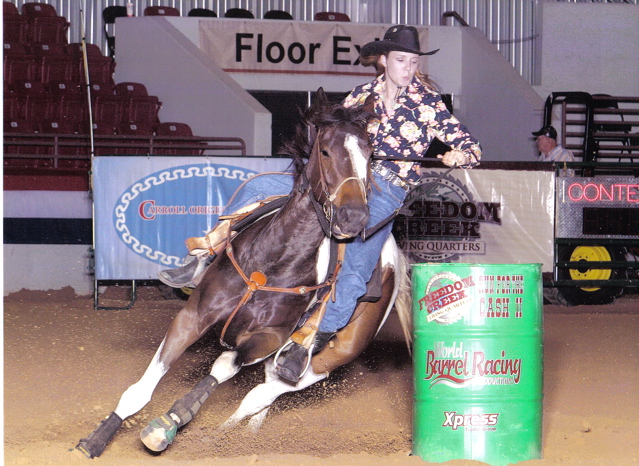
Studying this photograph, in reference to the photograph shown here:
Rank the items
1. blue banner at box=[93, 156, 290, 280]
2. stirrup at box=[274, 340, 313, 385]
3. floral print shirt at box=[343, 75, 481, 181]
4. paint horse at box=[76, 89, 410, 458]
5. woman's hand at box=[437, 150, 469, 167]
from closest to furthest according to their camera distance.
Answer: paint horse at box=[76, 89, 410, 458] → stirrup at box=[274, 340, 313, 385] → woman's hand at box=[437, 150, 469, 167] → floral print shirt at box=[343, 75, 481, 181] → blue banner at box=[93, 156, 290, 280]

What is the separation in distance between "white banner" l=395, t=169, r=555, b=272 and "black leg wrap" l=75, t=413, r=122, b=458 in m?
4.91

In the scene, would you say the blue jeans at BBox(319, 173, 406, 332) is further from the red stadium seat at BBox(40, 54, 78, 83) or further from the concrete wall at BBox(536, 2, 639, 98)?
the concrete wall at BBox(536, 2, 639, 98)

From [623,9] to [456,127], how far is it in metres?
12.2

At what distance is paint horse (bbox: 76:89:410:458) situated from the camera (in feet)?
11.4

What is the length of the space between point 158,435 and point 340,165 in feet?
4.71

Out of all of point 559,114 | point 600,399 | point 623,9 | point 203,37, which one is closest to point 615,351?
point 600,399

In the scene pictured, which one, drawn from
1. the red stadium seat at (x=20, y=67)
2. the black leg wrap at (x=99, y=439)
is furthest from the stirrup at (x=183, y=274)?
the red stadium seat at (x=20, y=67)

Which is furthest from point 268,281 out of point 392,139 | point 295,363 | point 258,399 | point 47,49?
point 47,49

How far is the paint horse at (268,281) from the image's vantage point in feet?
11.4

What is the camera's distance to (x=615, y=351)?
625cm

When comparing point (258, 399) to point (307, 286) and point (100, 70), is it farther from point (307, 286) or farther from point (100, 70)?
point (100, 70)

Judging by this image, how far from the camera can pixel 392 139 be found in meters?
4.19

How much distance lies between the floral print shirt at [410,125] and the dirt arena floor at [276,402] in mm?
1479

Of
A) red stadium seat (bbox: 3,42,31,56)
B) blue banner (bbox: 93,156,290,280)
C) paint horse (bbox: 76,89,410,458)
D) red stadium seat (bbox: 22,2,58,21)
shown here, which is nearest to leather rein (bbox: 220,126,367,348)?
paint horse (bbox: 76,89,410,458)
